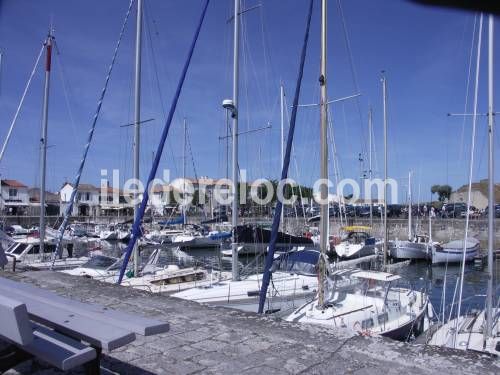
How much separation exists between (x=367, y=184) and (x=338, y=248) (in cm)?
551

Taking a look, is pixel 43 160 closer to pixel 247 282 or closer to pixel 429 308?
pixel 247 282

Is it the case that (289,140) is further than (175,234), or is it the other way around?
(175,234)

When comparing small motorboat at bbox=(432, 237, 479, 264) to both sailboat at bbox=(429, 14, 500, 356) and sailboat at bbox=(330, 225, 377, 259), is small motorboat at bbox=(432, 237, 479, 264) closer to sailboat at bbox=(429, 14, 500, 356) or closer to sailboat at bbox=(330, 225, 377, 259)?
sailboat at bbox=(330, 225, 377, 259)

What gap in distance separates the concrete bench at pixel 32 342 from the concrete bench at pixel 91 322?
7 centimetres

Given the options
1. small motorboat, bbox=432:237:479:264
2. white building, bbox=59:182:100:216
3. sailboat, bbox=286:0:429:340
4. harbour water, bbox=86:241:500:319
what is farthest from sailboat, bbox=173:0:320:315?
white building, bbox=59:182:100:216

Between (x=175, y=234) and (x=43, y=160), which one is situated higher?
(x=43, y=160)

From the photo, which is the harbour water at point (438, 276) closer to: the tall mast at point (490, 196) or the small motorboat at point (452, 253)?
the small motorboat at point (452, 253)

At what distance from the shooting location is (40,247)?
20.5 metres

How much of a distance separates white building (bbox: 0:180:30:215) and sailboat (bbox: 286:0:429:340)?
76285 mm

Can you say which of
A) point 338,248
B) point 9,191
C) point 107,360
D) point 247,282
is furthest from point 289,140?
point 9,191

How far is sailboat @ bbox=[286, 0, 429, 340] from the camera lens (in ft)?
30.6

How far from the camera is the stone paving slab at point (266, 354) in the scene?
3.60 metres

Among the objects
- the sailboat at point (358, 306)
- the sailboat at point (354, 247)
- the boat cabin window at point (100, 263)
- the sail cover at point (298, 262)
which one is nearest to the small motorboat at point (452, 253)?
the sailboat at point (354, 247)

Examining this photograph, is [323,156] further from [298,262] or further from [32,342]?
[32,342]
